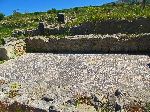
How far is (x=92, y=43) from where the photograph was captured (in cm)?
2295

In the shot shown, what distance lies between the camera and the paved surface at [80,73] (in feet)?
52.0

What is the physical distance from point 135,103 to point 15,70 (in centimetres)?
1117

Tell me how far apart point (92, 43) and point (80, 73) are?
4400mm

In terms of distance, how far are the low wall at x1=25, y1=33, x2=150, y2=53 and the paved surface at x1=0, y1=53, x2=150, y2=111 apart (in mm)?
847

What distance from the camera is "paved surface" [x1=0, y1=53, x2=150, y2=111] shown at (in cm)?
1584

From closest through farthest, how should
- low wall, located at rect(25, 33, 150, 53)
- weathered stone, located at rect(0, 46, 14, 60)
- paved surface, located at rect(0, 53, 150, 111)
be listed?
paved surface, located at rect(0, 53, 150, 111) < low wall, located at rect(25, 33, 150, 53) < weathered stone, located at rect(0, 46, 14, 60)

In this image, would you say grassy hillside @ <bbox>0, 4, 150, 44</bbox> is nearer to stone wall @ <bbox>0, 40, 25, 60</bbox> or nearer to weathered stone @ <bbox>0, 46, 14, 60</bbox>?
stone wall @ <bbox>0, 40, 25, 60</bbox>

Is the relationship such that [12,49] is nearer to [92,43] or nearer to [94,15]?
[92,43]

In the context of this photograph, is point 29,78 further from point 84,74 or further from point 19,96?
point 19,96

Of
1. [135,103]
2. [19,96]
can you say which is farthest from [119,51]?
[19,96]

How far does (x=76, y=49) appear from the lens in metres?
23.8

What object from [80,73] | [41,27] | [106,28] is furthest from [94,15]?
[80,73]

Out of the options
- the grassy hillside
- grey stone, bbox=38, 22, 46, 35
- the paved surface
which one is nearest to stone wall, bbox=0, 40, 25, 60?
the paved surface

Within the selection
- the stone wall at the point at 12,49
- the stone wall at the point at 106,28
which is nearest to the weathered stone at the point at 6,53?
the stone wall at the point at 12,49
